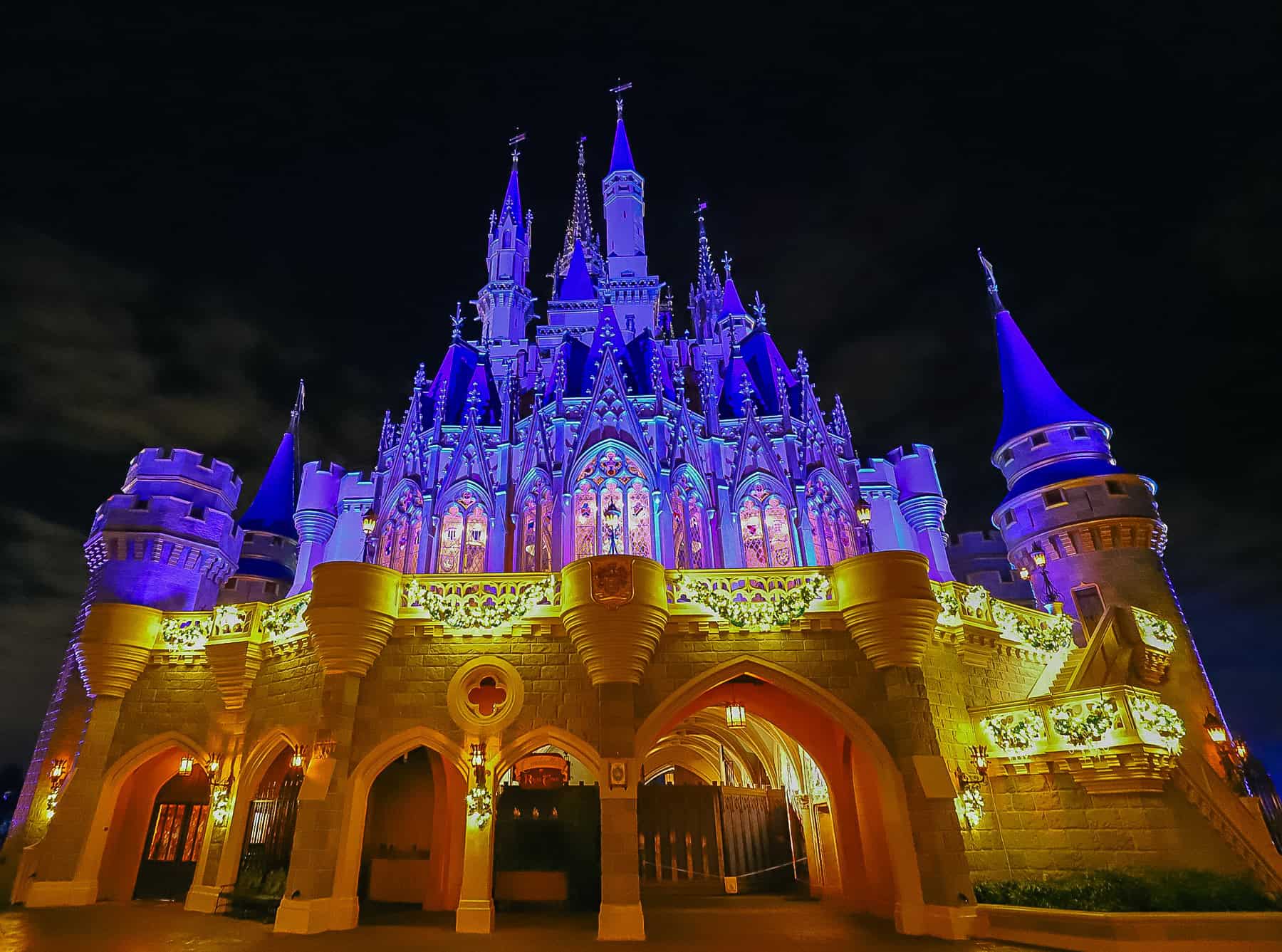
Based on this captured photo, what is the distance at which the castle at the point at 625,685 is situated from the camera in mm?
12875

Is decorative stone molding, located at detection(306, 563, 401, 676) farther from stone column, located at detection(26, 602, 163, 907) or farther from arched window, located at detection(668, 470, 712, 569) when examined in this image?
arched window, located at detection(668, 470, 712, 569)

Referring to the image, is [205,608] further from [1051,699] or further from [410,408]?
[1051,699]

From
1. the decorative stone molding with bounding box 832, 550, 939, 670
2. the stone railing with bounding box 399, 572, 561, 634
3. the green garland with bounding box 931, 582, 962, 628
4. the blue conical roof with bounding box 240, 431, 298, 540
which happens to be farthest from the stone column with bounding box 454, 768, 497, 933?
the blue conical roof with bounding box 240, 431, 298, 540

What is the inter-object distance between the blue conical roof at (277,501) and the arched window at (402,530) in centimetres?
772

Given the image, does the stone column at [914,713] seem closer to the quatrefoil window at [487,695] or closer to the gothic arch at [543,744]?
the gothic arch at [543,744]

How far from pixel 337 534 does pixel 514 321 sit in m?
14.7

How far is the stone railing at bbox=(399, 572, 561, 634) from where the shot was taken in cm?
1396

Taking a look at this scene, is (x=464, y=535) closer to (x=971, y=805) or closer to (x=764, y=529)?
(x=764, y=529)

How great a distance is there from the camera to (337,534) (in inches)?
1027

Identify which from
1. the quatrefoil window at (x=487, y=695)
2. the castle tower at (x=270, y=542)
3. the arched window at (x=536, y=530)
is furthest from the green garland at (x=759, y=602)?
the castle tower at (x=270, y=542)

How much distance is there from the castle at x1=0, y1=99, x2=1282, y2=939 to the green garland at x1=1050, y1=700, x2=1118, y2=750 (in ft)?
0.18

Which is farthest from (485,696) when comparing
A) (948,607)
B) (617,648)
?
(948,607)

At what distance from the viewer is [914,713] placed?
42.3 feet

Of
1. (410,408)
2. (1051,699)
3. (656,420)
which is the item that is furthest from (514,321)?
(1051,699)
